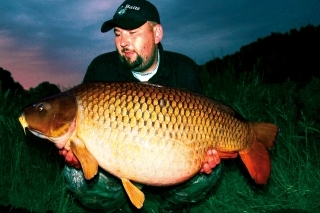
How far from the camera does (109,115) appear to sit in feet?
5.92

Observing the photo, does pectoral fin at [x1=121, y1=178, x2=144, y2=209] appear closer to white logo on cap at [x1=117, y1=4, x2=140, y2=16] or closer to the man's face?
the man's face

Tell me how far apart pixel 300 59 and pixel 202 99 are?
4.75 meters

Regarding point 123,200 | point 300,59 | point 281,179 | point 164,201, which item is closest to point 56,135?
point 123,200

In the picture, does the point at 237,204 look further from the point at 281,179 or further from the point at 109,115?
the point at 109,115

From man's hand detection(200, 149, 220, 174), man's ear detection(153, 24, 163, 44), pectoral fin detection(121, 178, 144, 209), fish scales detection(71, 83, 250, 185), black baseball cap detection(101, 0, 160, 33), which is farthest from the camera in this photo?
man's ear detection(153, 24, 163, 44)

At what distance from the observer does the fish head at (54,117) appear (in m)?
1.83

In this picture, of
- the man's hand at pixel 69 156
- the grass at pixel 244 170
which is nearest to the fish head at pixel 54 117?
the man's hand at pixel 69 156

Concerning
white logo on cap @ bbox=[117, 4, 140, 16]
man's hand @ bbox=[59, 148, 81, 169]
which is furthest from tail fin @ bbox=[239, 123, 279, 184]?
white logo on cap @ bbox=[117, 4, 140, 16]

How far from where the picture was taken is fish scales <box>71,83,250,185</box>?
1.80 meters

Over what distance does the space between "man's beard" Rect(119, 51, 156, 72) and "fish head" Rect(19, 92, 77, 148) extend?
0.64 meters

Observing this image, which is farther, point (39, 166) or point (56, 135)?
point (39, 166)

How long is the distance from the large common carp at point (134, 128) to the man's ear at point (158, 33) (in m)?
0.75

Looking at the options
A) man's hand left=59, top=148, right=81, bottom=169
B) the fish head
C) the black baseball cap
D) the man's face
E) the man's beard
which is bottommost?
man's hand left=59, top=148, right=81, bottom=169

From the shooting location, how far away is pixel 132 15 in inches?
95.1
